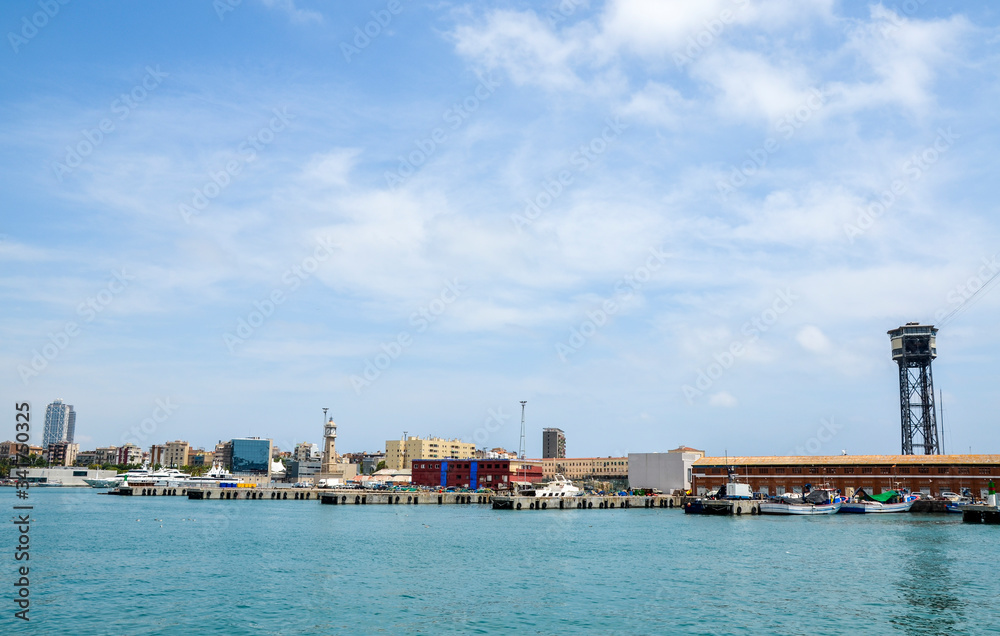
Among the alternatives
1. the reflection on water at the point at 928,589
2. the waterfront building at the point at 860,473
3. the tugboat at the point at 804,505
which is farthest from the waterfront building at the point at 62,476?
the reflection on water at the point at 928,589

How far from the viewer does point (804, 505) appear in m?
93.9

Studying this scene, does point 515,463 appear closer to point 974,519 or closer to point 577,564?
point 974,519

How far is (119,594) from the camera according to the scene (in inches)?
1225

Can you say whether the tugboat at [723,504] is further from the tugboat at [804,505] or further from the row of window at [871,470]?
the row of window at [871,470]

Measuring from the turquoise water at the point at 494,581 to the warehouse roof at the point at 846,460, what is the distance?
172 ft

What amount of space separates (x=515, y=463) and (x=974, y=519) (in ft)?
280

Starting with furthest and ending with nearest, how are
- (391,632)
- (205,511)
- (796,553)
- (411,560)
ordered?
1. (205,511)
2. (796,553)
3. (411,560)
4. (391,632)

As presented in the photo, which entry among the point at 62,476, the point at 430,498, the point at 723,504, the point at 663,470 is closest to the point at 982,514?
the point at 723,504

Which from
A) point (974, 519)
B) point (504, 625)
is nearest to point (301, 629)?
point (504, 625)

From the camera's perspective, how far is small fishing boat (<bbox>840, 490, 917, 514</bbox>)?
3819 inches

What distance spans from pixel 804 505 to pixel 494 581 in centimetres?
7002

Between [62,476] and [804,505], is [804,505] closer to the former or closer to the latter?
[804,505]

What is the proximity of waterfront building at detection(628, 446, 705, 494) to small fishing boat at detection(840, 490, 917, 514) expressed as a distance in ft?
94.2

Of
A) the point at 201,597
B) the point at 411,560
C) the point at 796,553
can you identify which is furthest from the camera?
the point at 796,553
